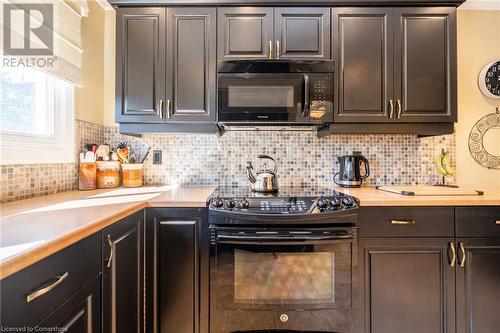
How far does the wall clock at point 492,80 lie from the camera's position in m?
2.03

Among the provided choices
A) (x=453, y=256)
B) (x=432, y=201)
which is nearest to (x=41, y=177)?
(x=432, y=201)

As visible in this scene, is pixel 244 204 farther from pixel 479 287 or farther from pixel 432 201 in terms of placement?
pixel 479 287

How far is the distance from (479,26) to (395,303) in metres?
2.24

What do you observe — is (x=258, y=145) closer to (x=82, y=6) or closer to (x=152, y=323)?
(x=152, y=323)

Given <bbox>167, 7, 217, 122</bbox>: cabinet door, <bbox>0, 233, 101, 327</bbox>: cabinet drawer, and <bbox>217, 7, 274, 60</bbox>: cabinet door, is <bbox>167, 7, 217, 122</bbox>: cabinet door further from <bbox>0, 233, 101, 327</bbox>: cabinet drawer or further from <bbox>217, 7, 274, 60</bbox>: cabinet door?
<bbox>0, 233, 101, 327</bbox>: cabinet drawer

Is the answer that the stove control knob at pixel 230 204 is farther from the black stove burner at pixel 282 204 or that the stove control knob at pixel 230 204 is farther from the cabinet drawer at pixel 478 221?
the cabinet drawer at pixel 478 221

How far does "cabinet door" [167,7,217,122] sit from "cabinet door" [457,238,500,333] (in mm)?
1695

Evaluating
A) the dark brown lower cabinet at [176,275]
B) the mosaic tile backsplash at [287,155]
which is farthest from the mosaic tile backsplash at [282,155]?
the dark brown lower cabinet at [176,275]

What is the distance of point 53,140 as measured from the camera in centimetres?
158

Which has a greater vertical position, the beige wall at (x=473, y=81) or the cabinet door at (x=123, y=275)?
the beige wall at (x=473, y=81)

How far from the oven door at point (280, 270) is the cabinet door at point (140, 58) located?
0.99 meters

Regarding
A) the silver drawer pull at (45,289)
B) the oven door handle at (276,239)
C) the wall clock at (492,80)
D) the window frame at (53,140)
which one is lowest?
the oven door handle at (276,239)

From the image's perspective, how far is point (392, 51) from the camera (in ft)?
5.63

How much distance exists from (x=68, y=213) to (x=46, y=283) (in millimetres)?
389
